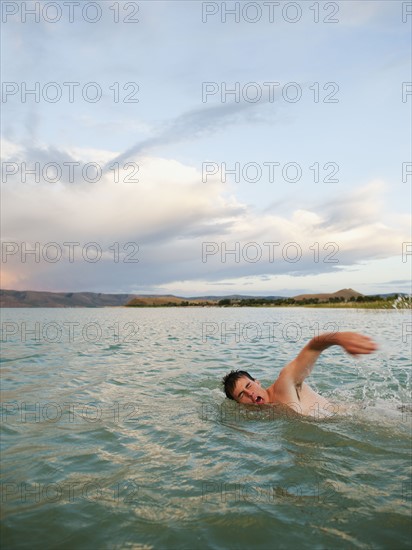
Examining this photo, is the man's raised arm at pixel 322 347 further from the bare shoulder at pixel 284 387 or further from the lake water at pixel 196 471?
the lake water at pixel 196 471

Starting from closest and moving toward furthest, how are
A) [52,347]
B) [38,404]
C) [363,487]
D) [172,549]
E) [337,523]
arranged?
[172,549] → [337,523] → [363,487] → [38,404] → [52,347]

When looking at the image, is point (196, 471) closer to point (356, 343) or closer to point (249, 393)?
point (356, 343)

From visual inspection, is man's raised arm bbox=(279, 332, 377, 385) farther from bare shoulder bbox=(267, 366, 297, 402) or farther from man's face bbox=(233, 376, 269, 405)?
man's face bbox=(233, 376, 269, 405)

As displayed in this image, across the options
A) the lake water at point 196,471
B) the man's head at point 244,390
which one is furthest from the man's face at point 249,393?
the lake water at point 196,471

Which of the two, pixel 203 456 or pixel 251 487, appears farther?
pixel 203 456

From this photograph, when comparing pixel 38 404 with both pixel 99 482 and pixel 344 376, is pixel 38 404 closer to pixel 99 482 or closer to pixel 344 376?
pixel 99 482

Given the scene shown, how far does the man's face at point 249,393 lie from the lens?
8227mm

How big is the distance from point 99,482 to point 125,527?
1204 mm

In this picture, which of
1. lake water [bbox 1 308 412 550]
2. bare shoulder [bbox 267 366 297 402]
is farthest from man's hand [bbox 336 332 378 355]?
bare shoulder [bbox 267 366 297 402]

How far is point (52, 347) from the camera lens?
22500mm

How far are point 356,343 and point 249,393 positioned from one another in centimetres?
342

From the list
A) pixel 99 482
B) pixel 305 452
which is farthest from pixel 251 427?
pixel 99 482

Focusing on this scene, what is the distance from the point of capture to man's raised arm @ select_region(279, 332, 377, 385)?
17.5ft

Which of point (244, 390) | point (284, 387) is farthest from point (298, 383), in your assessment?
point (244, 390)
